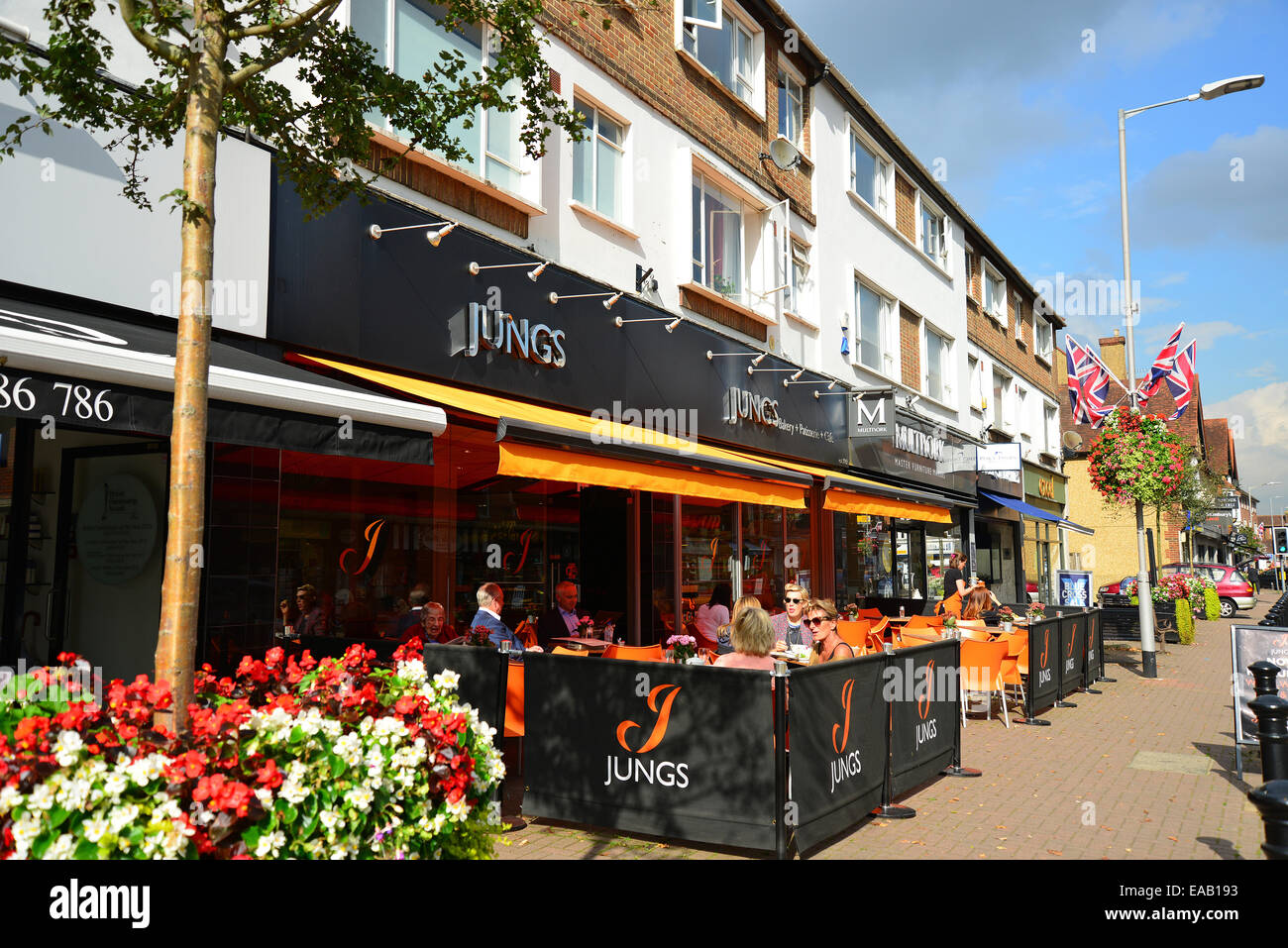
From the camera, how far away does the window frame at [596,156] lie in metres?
11.5

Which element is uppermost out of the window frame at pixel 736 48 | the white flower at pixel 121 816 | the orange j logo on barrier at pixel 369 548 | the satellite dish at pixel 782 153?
the window frame at pixel 736 48

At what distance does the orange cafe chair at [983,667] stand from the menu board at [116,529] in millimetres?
8102

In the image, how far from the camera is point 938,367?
24406 mm

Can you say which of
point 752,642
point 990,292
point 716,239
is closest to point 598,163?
point 716,239

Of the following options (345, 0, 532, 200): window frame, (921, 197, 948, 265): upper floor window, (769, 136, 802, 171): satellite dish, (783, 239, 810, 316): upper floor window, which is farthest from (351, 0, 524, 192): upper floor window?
(921, 197, 948, 265): upper floor window

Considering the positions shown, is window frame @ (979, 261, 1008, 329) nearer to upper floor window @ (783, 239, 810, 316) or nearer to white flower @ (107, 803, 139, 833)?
upper floor window @ (783, 239, 810, 316)

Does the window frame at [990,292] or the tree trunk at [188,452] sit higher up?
the window frame at [990,292]

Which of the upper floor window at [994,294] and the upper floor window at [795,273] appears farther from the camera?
the upper floor window at [994,294]

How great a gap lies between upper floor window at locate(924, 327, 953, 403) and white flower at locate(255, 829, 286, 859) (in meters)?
22.0

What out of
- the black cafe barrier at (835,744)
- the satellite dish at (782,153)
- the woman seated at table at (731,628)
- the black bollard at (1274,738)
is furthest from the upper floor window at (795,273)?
the black bollard at (1274,738)

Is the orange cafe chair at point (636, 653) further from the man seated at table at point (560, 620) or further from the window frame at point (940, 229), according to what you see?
the window frame at point (940, 229)

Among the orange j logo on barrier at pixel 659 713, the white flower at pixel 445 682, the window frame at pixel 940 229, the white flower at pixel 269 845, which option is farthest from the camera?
the window frame at pixel 940 229

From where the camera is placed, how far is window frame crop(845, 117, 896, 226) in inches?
763
